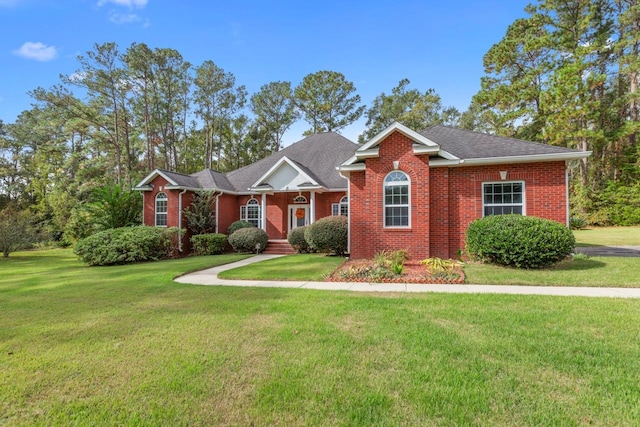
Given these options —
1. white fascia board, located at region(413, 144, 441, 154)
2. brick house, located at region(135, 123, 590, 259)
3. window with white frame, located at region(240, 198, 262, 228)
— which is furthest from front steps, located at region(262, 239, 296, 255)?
white fascia board, located at region(413, 144, 441, 154)

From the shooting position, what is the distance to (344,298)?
21.2 ft

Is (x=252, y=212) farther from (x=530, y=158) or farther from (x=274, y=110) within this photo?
(x=274, y=110)

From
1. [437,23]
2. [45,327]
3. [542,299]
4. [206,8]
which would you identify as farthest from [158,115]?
[542,299]

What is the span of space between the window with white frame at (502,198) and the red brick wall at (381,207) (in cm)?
224

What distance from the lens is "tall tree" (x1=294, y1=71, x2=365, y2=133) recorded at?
35.5m

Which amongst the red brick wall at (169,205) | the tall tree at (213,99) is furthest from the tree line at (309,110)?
the red brick wall at (169,205)

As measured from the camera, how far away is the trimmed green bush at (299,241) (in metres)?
15.8

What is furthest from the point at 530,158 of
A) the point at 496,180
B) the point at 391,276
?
the point at 391,276

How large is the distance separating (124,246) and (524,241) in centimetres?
1510

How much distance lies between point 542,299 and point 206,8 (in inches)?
528

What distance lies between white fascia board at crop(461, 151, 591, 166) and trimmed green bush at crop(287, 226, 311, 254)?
812 cm

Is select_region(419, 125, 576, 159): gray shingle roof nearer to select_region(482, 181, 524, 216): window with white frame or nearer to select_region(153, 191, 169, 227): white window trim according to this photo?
select_region(482, 181, 524, 216): window with white frame

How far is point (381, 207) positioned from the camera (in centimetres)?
1154

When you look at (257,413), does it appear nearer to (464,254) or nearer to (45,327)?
(45,327)
